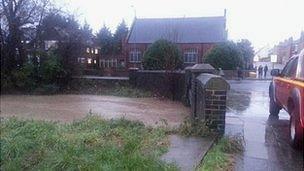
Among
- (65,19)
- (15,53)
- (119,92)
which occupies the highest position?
(65,19)

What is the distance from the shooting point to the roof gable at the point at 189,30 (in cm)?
5978

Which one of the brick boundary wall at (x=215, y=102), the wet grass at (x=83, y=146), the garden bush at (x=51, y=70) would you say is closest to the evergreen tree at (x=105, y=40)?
the garden bush at (x=51, y=70)

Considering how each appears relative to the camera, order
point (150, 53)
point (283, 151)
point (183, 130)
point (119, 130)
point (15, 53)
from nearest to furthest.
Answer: point (283, 151), point (183, 130), point (119, 130), point (15, 53), point (150, 53)

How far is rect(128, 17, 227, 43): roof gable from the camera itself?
5978 cm

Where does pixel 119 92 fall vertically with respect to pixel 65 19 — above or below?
below

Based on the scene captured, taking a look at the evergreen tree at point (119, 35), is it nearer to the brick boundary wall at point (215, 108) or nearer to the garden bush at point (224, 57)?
the garden bush at point (224, 57)

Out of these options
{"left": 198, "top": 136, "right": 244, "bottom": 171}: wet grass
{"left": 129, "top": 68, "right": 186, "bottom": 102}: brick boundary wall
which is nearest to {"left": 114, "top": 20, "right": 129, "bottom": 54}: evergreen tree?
{"left": 129, "top": 68, "right": 186, "bottom": 102}: brick boundary wall

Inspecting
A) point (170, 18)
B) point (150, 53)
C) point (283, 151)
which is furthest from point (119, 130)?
point (170, 18)

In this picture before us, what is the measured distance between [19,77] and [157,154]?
21.6 meters

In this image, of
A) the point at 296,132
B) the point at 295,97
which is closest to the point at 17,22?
the point at 295,97

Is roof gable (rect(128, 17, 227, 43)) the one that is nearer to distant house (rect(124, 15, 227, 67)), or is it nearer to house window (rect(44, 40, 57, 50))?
distant house (rect(124, 15, 227, 67))

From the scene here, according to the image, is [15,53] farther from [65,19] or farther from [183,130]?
[183,130]

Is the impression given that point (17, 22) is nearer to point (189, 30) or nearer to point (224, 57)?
point (224, 57)

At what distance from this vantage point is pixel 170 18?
61000mm
